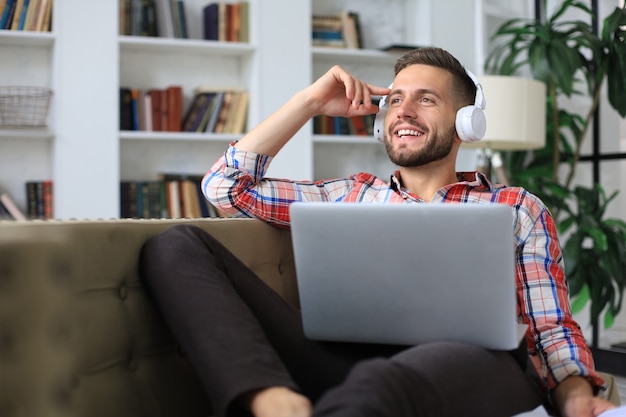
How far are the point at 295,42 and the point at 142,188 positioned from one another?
108cm

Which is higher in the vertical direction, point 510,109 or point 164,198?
point 510,109

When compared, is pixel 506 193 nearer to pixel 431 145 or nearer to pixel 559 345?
pixel 431 145

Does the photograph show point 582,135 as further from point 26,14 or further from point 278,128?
point 26,14

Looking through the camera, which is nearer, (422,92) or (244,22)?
(422,92)

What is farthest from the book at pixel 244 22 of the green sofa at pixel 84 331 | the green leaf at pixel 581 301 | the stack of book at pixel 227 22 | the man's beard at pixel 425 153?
the green sofa at pixel 84 331

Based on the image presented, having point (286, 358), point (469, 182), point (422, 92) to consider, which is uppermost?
point (422, 92)

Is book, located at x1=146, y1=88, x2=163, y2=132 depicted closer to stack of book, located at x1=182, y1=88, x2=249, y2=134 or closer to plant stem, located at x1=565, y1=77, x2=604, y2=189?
stack of book, located at x1=182, y1=88, x2=249, y2=134

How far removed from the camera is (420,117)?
201 centimetres

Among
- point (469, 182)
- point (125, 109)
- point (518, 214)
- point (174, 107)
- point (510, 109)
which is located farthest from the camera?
point (174, 107)

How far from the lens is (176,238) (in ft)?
4.69

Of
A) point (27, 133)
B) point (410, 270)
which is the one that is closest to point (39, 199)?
point (27, 133)

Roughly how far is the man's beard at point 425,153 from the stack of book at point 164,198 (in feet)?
7.59

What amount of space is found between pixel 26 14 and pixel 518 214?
2900 mm

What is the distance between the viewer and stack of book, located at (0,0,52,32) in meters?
3.88
